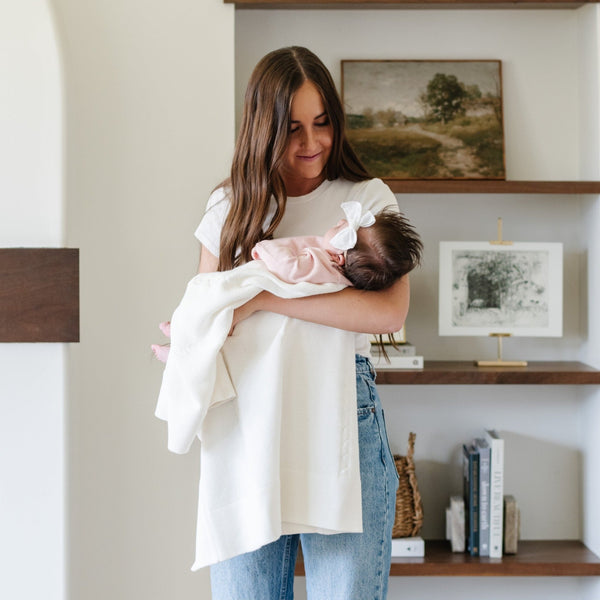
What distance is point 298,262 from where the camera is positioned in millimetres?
1297

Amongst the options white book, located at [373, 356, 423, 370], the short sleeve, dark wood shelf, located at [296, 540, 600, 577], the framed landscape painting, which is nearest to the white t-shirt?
the short sleeve

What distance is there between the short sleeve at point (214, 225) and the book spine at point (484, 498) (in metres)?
1.07

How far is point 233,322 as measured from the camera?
131cm

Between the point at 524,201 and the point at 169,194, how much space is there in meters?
1.03

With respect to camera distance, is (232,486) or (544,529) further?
(544,529)

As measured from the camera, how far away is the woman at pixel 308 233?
4.33ft

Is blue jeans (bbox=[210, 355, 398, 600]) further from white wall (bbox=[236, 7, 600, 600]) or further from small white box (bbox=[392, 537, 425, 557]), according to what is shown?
white wall (bbox=[236, 7, 600, 600])

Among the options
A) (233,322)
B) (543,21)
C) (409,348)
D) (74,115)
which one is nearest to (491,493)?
(409,348)

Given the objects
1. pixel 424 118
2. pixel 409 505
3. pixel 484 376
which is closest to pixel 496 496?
pixel 409 505

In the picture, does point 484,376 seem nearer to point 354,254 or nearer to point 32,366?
point 354,254

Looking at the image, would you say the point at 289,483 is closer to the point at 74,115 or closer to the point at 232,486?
the point at 232,486

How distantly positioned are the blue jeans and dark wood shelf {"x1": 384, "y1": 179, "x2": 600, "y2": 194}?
803 millimetres

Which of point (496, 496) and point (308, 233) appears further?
point (496, 496)

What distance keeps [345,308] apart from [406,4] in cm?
114
